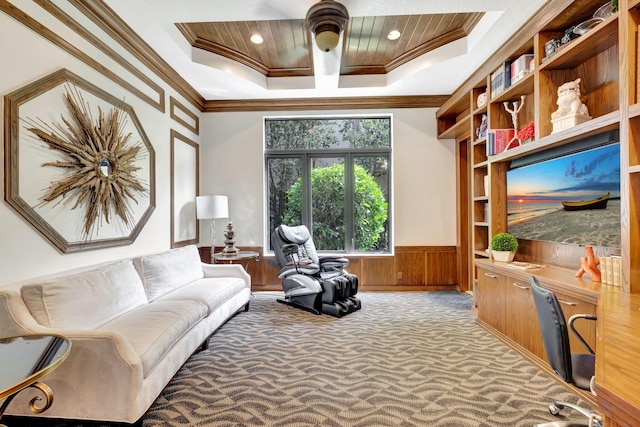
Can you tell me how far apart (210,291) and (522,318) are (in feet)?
9.01

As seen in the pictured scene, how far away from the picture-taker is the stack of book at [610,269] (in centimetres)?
215

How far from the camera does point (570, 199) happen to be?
2701 mm

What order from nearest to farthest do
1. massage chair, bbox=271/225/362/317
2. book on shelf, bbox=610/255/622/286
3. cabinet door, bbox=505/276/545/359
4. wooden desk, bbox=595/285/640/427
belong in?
wooden desk, bbox=595/285/640/427 < book on shelf, bbox=610/255/622/286 < cabinet door, bbox=505/276/545/359 < massage chair, bbox=271/225/362/317

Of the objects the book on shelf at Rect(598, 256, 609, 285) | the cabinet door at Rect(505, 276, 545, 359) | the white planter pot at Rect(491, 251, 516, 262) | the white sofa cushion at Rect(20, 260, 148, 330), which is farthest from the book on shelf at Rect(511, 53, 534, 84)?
the white sofa cushion at Rect(20, 260, 148, 330)

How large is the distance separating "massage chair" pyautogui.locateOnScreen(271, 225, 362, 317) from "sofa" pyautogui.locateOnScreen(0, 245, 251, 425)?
1313 millimetres

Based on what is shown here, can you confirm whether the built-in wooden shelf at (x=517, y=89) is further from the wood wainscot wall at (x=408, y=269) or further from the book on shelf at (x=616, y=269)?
the wood wainscot wall at (x=408, y=269)

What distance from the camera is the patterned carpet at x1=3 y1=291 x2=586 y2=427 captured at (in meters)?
1.94

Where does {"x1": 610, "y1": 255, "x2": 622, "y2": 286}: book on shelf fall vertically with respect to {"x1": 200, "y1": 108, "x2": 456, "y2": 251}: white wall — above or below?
below

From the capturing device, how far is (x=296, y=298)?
4.21 metres

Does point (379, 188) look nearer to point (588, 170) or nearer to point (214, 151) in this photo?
point (214, 151)

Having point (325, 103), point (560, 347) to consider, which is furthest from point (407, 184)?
point (560, 347)

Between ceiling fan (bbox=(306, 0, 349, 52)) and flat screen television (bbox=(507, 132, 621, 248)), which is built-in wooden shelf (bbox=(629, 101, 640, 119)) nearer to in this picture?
flat screen television (bbox=(507, 132, 621, 248))

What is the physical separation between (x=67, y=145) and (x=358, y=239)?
395 cm

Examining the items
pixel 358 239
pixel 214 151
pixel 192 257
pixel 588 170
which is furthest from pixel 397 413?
pixel 214 151
